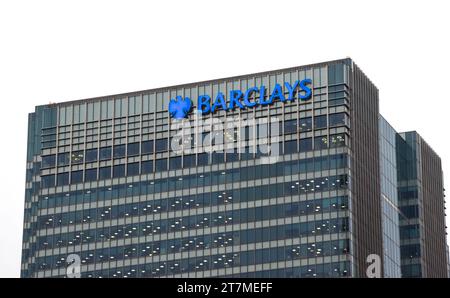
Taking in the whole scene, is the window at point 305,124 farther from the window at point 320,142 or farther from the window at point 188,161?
the window at point 188,161

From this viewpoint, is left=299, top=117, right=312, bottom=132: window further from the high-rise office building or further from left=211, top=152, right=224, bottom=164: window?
left=211, top=152, right=224, bottom=164: window

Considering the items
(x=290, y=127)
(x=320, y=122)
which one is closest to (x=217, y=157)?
(x=290, y=127)

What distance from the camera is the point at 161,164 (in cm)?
19712

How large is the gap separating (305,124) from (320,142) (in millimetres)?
3727

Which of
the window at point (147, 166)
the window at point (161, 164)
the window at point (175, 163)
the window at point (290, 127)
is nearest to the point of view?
the window at point (290, 127)

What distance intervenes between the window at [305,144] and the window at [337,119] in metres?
4.13

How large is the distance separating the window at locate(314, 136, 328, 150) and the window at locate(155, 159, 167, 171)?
26.6m

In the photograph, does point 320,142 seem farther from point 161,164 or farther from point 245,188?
point 161,164

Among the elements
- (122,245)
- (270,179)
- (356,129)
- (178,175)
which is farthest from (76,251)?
(356,129)

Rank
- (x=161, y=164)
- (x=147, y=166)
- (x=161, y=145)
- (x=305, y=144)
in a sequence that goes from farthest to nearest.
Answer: (x=147, y=166) → (x=161, y=145) → (x=161, y=164) → (x=305, y=144)

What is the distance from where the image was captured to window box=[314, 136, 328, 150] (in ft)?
599

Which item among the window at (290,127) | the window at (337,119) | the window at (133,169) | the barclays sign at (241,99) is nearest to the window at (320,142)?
the window at (337,119)

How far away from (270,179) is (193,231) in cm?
1477

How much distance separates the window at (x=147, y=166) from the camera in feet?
649
